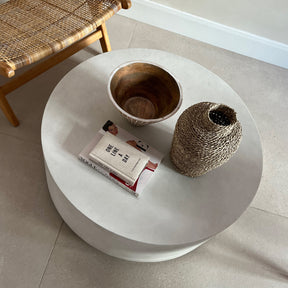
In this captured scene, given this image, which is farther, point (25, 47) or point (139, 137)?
point (25, 47)

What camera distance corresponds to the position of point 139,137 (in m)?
1.04

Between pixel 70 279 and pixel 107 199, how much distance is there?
464 mm

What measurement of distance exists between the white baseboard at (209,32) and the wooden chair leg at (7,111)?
1052mm

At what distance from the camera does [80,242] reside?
1.19 metres

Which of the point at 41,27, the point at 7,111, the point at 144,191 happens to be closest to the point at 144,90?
the point at 144,191

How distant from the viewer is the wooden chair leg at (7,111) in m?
1.30

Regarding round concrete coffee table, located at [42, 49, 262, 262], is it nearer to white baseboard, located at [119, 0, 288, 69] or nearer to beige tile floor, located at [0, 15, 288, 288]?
beige tile floor, located at [0, 15, 288, 288]

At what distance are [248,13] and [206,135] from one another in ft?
4.28

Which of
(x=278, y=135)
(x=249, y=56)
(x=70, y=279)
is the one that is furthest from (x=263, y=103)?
(x=70, y=279)

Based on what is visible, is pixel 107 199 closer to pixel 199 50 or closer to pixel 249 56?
pixel 199 50

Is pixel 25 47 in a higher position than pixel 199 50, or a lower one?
higher

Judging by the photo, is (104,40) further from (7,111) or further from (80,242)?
(80,242)

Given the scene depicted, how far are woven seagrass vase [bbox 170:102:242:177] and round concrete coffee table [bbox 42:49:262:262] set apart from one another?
0.41 feet

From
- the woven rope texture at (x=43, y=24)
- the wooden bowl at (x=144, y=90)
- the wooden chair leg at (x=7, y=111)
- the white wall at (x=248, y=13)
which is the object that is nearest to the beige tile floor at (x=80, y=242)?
the wooden chair leg at (x=7, y=111)
